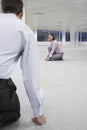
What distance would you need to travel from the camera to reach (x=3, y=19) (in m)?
3.16

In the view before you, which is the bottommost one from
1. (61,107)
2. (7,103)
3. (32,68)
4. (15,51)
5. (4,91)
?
(61,107)

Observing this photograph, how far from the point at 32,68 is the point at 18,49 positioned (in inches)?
10.0

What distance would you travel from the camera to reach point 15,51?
10.4 ft

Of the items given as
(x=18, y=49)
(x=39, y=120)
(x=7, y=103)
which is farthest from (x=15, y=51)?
(x=39, y=120)

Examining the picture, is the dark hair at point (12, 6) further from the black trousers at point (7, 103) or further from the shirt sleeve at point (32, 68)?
the black trousers at point (7, 103)

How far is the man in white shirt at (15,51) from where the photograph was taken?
3113 millimetres

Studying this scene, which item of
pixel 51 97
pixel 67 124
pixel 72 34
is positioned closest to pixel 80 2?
pixel 51 97

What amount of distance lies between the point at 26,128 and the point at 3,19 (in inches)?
48.6

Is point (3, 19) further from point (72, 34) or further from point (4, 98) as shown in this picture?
point (72, 34)

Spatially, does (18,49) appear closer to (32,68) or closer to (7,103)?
(32,68)

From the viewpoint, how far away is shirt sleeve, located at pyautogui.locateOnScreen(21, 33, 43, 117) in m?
3.15

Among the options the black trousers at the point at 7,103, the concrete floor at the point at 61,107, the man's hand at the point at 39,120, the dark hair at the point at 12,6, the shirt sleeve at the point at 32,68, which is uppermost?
the dark hair at the point at 12,6

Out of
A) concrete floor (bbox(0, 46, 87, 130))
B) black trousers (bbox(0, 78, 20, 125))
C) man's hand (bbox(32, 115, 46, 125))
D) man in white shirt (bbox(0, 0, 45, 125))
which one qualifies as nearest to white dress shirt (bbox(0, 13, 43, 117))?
man in white shirt (bbox(0, 0, 45, 125))

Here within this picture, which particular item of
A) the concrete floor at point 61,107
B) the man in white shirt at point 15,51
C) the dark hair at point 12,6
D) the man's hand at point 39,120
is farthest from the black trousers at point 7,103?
the dark hair at point 12,6
